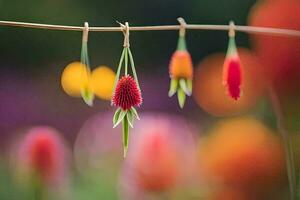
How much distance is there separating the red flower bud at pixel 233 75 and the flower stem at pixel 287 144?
0.10m

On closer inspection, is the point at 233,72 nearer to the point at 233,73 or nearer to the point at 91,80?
the point at 233,73

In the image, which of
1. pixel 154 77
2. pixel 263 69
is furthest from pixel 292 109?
pixel 154 77

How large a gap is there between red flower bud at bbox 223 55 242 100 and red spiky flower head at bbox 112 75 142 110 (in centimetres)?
9

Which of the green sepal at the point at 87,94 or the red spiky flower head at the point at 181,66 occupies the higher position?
the red spiky flower head at the point at 181,66

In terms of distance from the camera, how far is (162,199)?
2.38 feet

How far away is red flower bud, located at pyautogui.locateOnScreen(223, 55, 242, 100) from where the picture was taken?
2.07 feet

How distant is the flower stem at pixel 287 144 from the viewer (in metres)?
0.70

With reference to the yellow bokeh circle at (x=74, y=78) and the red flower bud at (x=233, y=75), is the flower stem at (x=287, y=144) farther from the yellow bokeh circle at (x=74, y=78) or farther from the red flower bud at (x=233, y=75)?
the yellow bokeh circle at (x=74, y=78)

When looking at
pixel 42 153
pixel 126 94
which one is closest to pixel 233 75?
pixel 126 94

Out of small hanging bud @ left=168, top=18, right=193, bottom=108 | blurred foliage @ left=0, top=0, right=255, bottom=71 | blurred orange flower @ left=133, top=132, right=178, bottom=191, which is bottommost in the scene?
blurred orange flower @ left=133, top=132, right=178, bottom=191

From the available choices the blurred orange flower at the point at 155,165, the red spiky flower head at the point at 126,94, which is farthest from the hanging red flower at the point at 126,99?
the blurred orange flower at the point at 155,165

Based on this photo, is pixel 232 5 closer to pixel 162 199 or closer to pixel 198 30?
pixel 198 30

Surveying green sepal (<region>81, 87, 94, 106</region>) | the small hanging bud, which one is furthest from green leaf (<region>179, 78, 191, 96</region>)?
green sepal (<region>81, 87, 94, 106</region>)

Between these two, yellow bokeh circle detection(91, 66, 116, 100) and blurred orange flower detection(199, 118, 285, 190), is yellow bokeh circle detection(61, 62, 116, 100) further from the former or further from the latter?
blurred orange flower detection(199, 118, 285, 190)
